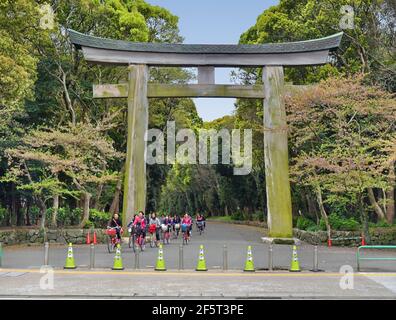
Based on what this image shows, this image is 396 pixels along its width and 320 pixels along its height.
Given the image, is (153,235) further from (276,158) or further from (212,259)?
(276,158)

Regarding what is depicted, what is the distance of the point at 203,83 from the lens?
2636 cm

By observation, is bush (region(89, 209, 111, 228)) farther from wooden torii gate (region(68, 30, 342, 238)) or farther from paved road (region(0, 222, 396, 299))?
paved road (region(0, 222, 396, 299))

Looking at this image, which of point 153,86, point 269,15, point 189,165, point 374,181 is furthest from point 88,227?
point 189,165

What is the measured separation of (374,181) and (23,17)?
1984cm

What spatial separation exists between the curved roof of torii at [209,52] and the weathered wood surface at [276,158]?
37.7 inches

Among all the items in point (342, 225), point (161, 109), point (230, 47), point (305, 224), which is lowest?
point (305, 224)

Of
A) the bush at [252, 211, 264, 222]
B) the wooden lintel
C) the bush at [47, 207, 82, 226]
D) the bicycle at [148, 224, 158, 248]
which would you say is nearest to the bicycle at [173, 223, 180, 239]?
the bush at [47, 207, 82, 226]

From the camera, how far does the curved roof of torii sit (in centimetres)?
2602

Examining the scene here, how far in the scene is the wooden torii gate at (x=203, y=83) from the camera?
2573cm

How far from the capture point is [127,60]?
26.4 m

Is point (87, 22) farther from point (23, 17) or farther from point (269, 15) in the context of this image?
point (269, 15)

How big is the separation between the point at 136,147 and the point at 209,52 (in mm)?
6184

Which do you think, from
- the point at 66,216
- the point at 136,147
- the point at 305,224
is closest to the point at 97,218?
the point at 66,216

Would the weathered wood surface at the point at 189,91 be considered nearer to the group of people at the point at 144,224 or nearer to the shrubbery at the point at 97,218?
the group of people at the point at 144,224
